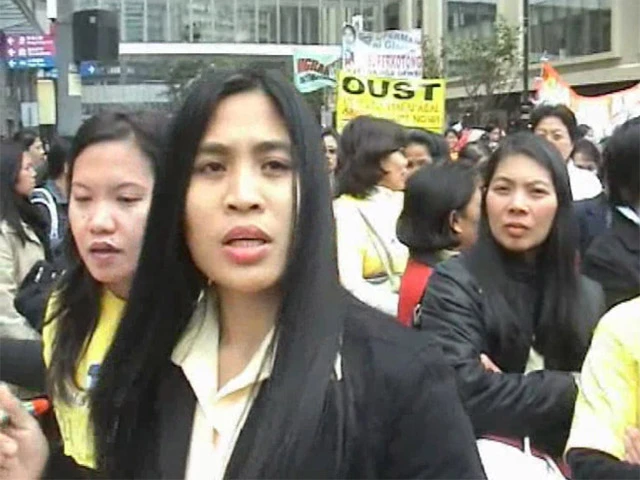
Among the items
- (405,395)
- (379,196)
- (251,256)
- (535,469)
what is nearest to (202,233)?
(251,256)

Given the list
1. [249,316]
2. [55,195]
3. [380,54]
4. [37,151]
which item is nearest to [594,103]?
[380,54]

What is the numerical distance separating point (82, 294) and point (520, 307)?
3.46ft

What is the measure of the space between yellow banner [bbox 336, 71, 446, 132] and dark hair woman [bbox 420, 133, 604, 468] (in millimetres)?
5495

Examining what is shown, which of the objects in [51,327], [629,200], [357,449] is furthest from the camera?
[629,200]

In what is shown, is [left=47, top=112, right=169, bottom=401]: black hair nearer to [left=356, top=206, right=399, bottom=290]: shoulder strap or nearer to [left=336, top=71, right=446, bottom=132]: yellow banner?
[left=356, top=206, right=399, bottom=290]: shoulder strap

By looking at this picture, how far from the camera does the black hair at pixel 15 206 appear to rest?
159 inches

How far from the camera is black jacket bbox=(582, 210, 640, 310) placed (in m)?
3.01

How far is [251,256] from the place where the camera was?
1553 millimetres

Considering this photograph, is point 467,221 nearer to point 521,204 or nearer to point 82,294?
point 521,204

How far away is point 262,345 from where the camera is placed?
1625 millimetres

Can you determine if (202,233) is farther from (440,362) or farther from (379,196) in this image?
(379,196)

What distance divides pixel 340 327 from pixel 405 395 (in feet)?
0.43

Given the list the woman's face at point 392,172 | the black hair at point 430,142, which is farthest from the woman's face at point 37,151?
the woman's face at point 392,172

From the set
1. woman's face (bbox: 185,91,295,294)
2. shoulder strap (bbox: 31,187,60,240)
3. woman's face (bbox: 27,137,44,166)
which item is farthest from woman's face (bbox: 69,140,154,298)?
woman's face (bbox: 27,137,44,166)
